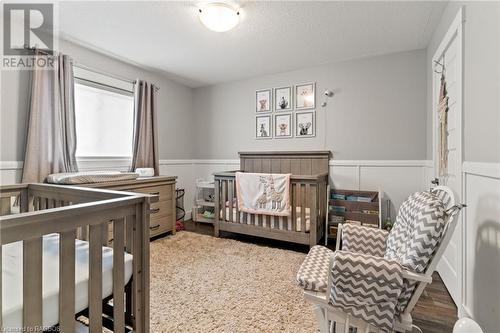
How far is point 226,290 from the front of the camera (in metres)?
1.84

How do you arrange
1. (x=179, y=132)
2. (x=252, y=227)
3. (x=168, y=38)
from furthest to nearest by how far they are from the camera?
1. (x=179, y=132)
2. (x=252, y=227)
3. (x=168, y=38)

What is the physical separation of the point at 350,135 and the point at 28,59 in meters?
3.46

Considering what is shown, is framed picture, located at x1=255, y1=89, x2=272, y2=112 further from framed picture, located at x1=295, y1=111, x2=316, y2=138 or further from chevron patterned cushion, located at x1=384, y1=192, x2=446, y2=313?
chevron patterned cushion, located at x1=384, y1=192, x2=446, y2=313

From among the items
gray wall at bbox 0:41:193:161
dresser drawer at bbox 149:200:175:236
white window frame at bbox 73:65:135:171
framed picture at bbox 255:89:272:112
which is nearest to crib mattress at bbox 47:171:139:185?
gray wall at bbox 0:41:193:161

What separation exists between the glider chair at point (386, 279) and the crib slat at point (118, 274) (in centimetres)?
81

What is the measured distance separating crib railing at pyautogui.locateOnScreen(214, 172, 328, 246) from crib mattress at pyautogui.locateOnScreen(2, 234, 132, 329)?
1.83 m

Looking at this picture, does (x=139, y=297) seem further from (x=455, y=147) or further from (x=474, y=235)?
(x=455, y=147)

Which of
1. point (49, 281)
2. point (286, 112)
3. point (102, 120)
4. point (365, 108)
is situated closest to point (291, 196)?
point (286, 112)

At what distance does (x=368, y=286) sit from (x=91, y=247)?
3.76ft

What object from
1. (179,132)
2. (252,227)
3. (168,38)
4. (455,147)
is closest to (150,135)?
(179,132)

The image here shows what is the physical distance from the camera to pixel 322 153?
3186 mm

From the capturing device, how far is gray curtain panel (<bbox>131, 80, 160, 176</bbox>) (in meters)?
3.15

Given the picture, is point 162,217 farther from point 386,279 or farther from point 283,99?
point 386,279

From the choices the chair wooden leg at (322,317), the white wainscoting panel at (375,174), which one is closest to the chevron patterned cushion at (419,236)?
the chair wooden leg at (322,317)
